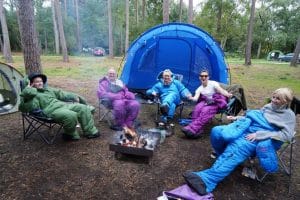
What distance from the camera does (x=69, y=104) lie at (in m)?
3.47

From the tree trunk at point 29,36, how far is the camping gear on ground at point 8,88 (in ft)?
1.12

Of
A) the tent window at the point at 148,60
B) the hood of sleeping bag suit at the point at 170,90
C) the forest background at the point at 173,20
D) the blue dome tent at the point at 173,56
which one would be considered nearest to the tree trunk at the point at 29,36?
the blue dome tent at the point at 173,56

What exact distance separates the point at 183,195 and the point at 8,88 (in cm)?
380

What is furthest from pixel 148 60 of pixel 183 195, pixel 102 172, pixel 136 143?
pixel 183 195

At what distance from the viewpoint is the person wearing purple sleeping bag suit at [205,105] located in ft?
12.2

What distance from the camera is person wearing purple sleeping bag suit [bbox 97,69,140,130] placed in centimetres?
382

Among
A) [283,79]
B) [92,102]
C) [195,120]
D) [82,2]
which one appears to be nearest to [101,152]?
[195,120]

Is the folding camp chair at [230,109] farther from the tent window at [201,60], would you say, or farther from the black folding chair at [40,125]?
the black folding chair at [40,125]

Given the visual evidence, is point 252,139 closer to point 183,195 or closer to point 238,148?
point 238,148

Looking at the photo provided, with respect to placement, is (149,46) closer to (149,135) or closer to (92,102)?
(92,102)

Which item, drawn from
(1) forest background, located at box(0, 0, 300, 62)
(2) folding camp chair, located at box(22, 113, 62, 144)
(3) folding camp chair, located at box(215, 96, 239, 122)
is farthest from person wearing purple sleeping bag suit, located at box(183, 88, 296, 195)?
(1) forest background, located at box(0, 0, 300, 62)

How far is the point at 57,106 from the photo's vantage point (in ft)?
10.9

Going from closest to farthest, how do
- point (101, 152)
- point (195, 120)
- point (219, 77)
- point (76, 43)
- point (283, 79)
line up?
point (101, 152) → point (195, 120) → point (219, 77) → point (283, 79) → point (76, 43)

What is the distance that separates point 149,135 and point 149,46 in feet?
9.17
